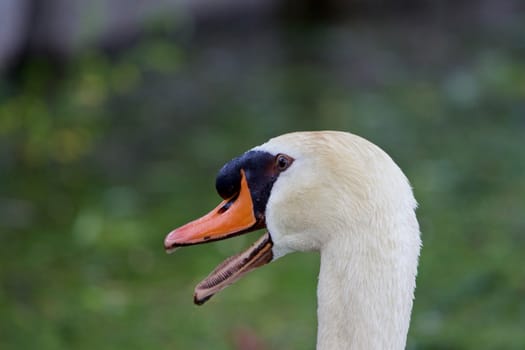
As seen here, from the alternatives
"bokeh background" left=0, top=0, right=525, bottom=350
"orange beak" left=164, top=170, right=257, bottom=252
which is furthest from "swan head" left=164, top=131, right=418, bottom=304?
"bokeh background" left=0, top=0, right=525, bottom=350

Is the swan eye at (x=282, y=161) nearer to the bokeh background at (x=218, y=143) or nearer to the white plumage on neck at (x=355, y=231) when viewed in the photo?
the white plumage on neck at (x=355, y=231)

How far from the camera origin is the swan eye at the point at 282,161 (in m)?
2.16

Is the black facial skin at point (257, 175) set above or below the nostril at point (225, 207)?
above

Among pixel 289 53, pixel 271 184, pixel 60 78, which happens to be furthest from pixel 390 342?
pixel 289 53

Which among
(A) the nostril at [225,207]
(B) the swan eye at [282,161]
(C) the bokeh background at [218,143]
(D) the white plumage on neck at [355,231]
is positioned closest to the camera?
(D) the white plumage on neck at [355,231]

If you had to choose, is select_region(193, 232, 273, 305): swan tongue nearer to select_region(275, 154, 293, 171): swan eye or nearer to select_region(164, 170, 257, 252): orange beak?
select_region(164, 170, 257, 252): orange beak

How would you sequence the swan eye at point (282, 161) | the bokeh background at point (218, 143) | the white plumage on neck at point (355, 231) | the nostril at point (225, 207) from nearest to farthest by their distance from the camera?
the white plumage on neck at point (355, 231), the swan eye at point (282, 161), the nostril at point (225, 207), the bokeh background at point (218, 143)

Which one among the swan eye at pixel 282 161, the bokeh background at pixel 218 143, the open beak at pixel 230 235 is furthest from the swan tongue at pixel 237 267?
the bokeh background at pixel 218 143

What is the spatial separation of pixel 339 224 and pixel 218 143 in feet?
12.1

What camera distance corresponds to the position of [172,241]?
2.29 meters

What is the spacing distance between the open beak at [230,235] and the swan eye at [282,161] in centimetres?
8

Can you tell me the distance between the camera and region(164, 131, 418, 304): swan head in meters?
2.04

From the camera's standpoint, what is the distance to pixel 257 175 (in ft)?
7.23

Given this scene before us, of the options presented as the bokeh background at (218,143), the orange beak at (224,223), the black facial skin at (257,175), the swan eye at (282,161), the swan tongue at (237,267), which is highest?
the swan eye at (282,161)
